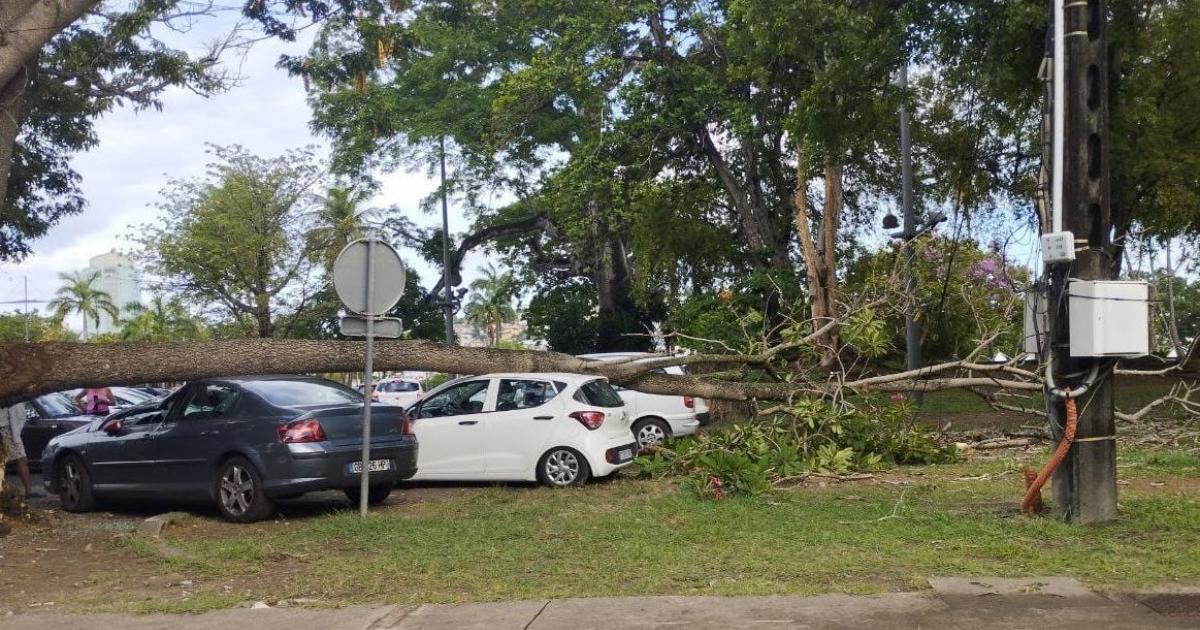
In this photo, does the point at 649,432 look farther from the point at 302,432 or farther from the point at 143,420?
the point at 143,420

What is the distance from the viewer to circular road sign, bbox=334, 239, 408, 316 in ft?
35.6

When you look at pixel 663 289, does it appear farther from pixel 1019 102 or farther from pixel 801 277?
pixel 1019 102

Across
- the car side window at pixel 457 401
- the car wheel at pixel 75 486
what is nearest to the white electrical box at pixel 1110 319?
the car side window at pixel 457 401

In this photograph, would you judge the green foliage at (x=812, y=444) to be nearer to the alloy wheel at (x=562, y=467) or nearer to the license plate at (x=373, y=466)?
the alloy wheel at (x=562, y=467)

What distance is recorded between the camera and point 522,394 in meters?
13.5

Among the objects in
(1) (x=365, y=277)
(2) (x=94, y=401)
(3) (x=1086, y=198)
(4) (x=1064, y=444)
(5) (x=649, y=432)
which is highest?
(3) (x=1086, y=198)

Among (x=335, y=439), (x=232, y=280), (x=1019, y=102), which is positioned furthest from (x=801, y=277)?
(x=232, y=280)

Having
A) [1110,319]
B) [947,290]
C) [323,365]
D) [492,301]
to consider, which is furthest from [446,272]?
[1110,319]

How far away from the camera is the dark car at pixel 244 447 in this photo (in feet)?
36.2

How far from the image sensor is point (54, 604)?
24.5ft

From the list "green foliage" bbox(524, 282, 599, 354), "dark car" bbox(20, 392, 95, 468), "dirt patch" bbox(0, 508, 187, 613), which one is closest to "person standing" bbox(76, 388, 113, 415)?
"dark car" bbox(20, 392, 95, 468)

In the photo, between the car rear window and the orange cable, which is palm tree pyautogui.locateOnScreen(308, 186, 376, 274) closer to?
the car rear window

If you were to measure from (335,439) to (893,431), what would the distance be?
668 cm

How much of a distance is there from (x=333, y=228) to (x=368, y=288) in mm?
32215
